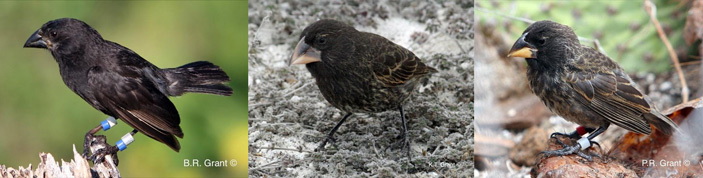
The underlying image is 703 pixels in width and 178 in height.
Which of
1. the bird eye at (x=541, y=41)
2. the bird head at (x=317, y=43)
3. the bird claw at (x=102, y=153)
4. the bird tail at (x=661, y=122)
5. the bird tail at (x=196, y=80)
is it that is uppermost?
the bird head at (x=317, y=43)

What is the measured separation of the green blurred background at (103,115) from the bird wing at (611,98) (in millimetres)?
2095

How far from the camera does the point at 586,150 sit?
3979 millimetres

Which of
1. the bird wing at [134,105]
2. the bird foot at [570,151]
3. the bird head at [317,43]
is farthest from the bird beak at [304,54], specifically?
the bird foot at [570,151]

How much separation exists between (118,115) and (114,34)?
24.0 inches

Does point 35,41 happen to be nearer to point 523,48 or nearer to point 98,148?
point 98,148

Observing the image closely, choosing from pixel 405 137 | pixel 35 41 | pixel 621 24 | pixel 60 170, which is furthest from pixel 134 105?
pixel 621 24

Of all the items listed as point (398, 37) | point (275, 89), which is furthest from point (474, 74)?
point (275, 89)

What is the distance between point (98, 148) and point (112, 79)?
42 cm

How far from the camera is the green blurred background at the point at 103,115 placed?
14.3 ft

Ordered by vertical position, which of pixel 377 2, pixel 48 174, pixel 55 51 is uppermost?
pixel 377 2

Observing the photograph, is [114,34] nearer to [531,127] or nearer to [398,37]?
A: [398,37]

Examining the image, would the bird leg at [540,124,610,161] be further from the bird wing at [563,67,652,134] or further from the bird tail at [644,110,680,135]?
the bird tail at [644,110,680,135]

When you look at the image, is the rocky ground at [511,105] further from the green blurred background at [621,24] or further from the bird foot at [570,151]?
the bird foot at [570,151]

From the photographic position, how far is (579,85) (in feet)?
12.9
